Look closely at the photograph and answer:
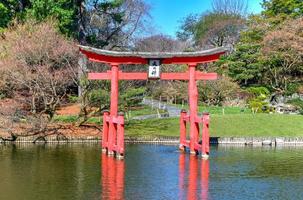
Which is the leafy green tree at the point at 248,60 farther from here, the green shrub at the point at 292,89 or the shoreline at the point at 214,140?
the shoreline at the point at 214,140

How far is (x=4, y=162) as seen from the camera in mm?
21734

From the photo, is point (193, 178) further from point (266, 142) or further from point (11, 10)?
point (11, 10)

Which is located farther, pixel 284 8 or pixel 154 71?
pixel 284 8

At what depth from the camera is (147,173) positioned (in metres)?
19.6

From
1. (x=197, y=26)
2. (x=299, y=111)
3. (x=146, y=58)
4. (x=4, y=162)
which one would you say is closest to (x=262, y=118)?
(x=299, y=111)

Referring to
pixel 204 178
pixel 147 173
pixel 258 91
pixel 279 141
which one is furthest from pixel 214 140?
pixel 258 91

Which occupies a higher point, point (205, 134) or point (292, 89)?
point (292, 89)

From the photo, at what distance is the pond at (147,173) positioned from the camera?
53.1 ft

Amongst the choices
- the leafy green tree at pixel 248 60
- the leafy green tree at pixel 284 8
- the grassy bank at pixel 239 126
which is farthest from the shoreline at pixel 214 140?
the leafy green tree at pixel 284 8

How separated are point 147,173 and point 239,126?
13396 millimetres

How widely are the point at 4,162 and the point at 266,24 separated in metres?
34.2

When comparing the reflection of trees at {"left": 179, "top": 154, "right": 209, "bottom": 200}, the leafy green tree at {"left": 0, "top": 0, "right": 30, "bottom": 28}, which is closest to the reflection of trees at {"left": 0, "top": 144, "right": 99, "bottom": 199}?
the reflection of trees at {"left": 179, "top": 154, "right": 209, "bottom": 200}

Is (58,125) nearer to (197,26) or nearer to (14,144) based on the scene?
(14,144)

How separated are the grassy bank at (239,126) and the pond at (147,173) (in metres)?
3.65
